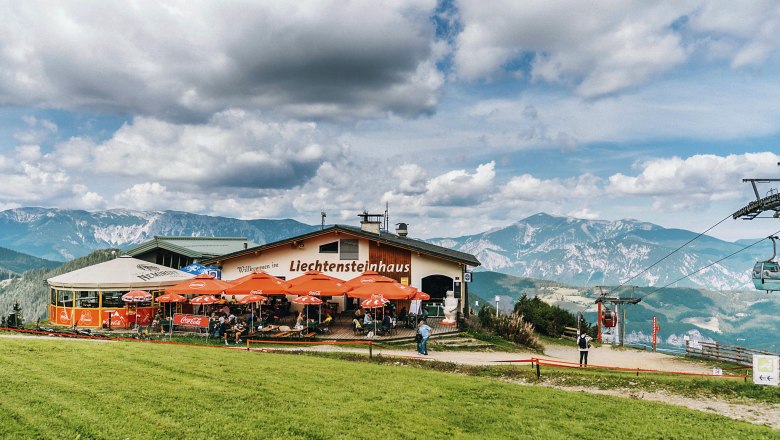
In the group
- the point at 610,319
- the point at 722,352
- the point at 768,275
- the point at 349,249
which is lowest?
the point at 722,352

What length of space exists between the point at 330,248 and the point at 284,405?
2620 cm

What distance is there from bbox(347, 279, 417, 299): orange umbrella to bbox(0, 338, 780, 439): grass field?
10.7m

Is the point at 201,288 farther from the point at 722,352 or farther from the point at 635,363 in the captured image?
the point at 722,352

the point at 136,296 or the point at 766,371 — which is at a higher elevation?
the point at 136,296

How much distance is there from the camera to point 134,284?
107 feet

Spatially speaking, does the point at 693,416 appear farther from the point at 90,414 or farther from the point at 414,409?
the point at 90,414

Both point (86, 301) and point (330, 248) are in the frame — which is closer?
point (86, 301)

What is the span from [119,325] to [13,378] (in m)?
20.1

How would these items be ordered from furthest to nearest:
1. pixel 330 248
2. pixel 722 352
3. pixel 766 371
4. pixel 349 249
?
pixel 330 248
pixel 349 249
pixel 722 352
pixel 766 371

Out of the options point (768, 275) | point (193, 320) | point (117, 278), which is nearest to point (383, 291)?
point (193, 320)

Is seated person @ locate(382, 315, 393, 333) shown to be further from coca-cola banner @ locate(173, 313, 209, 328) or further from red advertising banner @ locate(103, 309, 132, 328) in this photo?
red advertising banner @ locate(103, 309, 132, 328)

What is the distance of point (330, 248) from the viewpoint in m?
38.8

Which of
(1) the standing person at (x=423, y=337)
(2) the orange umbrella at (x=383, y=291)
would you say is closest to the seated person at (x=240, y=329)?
(2) the orange umbrella at (x=383, y=291)

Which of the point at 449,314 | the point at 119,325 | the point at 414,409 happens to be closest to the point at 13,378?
the point at 414,409
